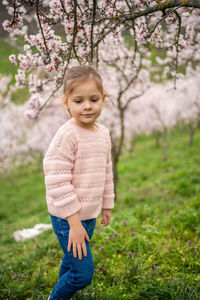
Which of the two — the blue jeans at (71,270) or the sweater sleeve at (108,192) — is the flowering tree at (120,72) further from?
the blue jeans at (71,270)

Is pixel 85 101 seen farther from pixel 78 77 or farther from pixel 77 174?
pixel 77 174

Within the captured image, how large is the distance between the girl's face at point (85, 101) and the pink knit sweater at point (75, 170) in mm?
121

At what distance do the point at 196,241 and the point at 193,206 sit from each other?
140 cm

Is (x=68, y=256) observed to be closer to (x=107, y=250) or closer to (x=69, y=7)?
(x=107, y=250)

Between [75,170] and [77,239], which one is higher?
[75,170]

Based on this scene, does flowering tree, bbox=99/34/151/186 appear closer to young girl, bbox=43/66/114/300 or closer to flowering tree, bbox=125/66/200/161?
young girl, bbox=43/66/114/300

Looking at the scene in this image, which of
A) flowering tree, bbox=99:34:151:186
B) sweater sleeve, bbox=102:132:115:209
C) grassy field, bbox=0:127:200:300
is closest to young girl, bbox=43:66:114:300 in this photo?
sweater sleeve, bbox=102:132:115:209

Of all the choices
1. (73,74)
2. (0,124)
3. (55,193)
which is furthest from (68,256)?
(0,124)

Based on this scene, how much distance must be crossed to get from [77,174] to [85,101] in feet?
2.07

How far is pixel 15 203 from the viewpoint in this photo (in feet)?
43.1

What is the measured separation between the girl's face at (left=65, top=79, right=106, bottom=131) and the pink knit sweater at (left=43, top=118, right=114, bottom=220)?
0.12 meters

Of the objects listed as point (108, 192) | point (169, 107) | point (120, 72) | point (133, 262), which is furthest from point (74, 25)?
point (169, 107)

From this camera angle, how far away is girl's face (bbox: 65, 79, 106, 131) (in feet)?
6.09

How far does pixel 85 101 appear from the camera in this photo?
6.16ft
